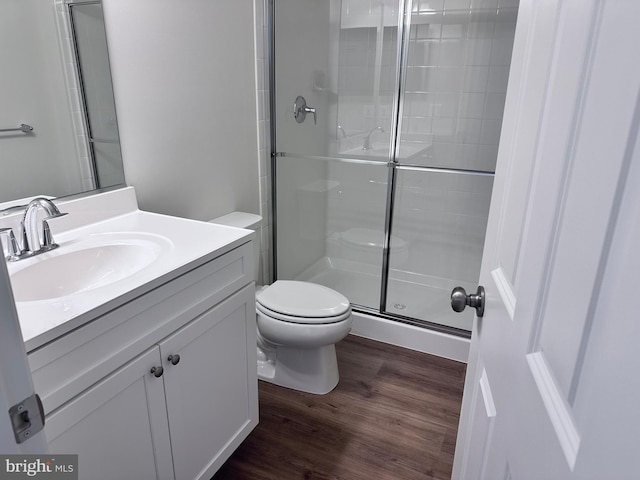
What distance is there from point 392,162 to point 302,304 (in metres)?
0.95

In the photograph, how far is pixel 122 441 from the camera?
1.02m

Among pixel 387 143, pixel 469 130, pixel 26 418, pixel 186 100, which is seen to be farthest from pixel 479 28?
pixel 26 418

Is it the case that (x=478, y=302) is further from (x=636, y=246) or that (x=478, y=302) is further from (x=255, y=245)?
(x=255, y=245)

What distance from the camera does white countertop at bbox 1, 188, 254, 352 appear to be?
2.80 feet

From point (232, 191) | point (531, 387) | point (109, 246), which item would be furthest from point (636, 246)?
point (232, 191)

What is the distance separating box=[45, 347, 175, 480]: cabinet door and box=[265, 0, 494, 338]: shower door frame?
60.7 inches

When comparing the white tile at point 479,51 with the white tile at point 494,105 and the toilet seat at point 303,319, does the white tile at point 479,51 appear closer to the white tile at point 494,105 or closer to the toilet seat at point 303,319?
the white tile at point 494,105

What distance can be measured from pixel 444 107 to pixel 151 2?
1721mm

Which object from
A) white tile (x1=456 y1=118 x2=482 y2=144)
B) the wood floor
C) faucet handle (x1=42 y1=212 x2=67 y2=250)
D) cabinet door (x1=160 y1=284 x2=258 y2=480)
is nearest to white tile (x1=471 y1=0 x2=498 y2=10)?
white tile (x1=456 y1=118 x2=482 y2=144)

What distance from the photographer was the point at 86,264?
126 centimetres

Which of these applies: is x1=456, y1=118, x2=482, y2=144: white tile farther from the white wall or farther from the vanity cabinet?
the vanity cabinet

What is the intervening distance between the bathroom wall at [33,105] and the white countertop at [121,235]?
0.12 m

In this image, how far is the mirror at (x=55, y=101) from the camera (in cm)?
120

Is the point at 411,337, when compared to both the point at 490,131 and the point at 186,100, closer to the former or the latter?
the point at 490,131
